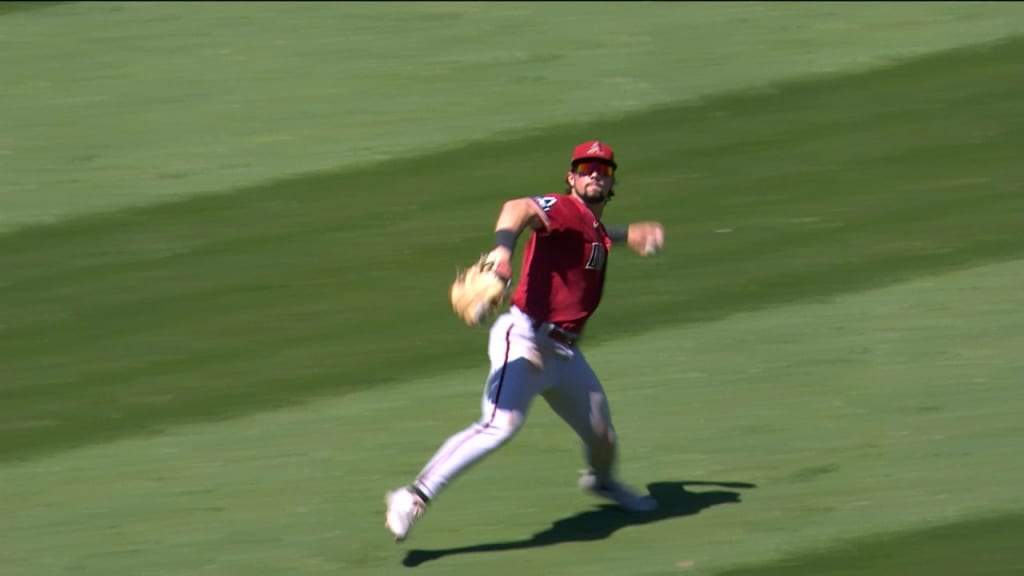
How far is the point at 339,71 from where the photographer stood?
16.3 meters

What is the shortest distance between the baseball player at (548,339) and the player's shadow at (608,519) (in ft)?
1.35

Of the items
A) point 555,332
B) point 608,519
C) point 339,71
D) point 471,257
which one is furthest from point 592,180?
point 339,71

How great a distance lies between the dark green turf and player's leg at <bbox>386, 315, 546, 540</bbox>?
4.24 feet

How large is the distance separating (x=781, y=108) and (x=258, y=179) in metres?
4.57

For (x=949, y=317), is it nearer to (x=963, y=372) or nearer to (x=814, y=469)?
(x=963, y=372)

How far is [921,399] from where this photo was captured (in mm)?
10227

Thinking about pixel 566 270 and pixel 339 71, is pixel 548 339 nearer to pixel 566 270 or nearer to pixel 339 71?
pixel 566 270

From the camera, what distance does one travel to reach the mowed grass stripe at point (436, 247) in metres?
11.2

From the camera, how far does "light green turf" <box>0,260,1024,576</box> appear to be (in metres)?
8.66

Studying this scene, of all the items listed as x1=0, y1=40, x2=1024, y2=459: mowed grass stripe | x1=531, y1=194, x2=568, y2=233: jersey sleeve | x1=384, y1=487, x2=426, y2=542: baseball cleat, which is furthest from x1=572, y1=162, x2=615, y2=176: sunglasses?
x1=0, y1=40, x2=1024, y2=459: mowed grass stripe

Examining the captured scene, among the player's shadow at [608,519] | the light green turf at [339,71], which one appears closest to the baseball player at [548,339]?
the player's shadow at [608,519]

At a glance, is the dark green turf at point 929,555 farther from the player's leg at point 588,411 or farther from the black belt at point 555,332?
the black belt at point 555,332

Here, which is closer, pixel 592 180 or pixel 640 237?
pixel 592 180

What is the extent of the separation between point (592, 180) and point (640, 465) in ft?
6.11
